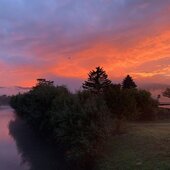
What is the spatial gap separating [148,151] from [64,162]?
7804 mm

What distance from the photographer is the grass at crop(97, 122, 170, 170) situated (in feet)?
70.0

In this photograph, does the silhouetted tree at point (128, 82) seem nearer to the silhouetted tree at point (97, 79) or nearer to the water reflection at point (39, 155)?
the silhouetted tree at point (97, 79)

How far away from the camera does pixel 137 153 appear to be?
2453 centimetres

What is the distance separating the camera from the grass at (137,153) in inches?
840

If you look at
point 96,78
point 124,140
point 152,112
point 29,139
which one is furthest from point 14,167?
point 96,78

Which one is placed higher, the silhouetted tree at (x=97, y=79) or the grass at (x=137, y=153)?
the silhouetted tree at (x=97, y=79)

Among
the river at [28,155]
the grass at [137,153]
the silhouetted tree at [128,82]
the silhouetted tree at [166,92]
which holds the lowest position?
the river at [28,155]

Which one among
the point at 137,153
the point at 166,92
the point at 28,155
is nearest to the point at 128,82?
the point at 166,92

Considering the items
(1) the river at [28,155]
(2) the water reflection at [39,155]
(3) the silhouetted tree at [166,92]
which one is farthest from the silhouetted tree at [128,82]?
(2) the water reflection at [39,155]

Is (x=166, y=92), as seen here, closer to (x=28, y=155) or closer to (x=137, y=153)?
(x=28, y=155)

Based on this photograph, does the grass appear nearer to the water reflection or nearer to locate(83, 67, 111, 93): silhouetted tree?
the water reflection

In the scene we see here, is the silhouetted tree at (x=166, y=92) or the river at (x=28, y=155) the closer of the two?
→ the river at (x=28, y=155)

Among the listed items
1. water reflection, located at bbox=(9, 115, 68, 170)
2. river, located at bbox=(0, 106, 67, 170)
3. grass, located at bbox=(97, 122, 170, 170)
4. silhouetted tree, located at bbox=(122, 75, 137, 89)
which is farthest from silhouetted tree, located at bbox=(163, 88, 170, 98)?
grass, located at bbox=(97, 122, 170, 170)

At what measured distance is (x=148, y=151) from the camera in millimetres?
24391
